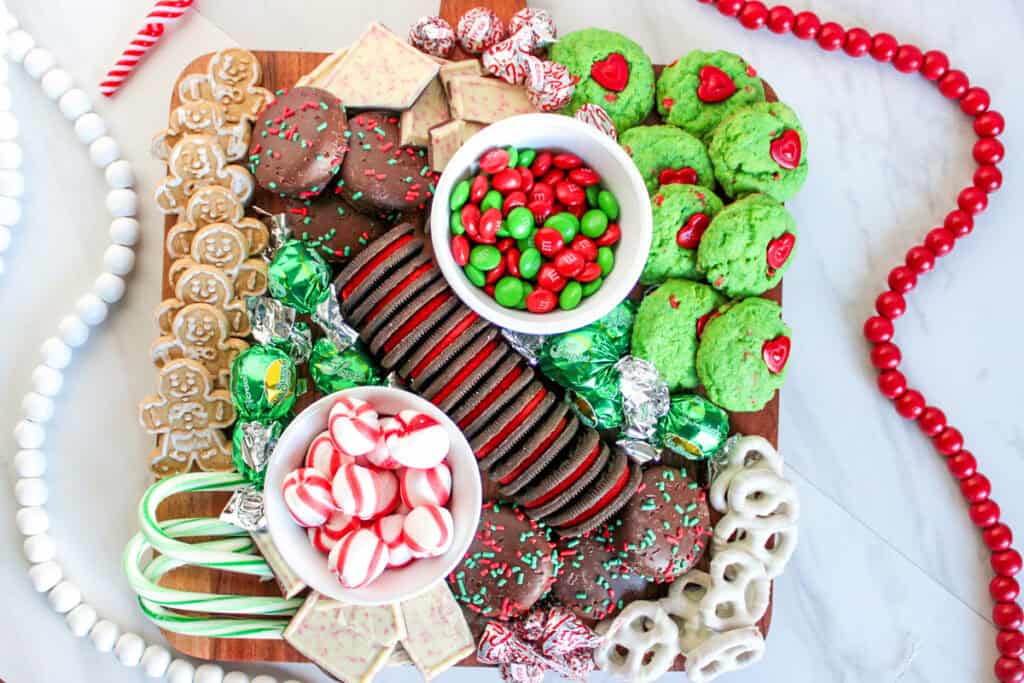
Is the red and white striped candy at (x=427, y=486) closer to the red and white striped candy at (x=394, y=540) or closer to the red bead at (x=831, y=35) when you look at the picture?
the red and white striped candy at (x=394, y=540)

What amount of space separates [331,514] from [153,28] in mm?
1145

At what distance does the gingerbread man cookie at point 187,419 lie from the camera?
163cm

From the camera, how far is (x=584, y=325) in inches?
60.2

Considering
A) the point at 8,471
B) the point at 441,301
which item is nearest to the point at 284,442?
the point at 441,301

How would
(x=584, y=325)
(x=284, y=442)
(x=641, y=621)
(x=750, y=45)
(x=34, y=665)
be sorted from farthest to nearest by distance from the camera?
1. (x=750, y=45)
2. (x=34, y=665)
3. (x=641, y=621)
4. (x=584, y=325)
5. (x=284, y=442)

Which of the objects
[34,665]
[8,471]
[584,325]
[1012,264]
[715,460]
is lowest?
[34,665]

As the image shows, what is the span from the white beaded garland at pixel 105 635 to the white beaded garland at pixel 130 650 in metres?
0.02

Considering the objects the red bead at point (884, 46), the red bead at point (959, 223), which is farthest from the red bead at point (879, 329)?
the red bead at point (884, 46)

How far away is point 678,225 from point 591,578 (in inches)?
24.6

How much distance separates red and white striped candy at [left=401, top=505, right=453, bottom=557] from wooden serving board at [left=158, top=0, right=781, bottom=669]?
0.83 ft

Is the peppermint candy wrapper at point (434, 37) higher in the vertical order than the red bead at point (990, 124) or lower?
lower

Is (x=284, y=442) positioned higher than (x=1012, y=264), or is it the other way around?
(x=1012, y=264)

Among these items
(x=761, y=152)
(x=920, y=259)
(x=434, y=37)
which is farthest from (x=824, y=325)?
(x=434, y=37)

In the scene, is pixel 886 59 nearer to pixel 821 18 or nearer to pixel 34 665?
pixel 821 18
